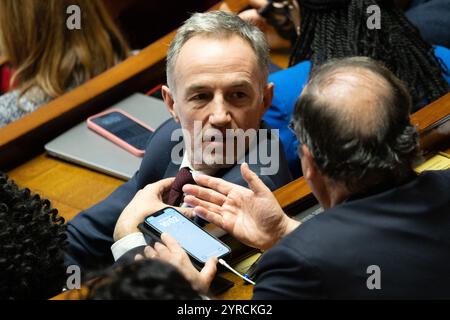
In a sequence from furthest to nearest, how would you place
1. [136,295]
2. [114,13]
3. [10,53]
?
1. [114,13]
2. [10,53]
3. [136,295]

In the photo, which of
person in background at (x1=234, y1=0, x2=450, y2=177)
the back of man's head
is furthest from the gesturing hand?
person in background at (x1=234, y1=0, x2=450, y2=177)

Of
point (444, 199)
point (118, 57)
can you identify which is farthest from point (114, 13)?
point (444, 199)

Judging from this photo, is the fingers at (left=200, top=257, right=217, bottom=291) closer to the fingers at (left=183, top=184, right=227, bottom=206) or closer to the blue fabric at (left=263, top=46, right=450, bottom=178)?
the fingers at (left=183, top=184, right=227, bottom=206)

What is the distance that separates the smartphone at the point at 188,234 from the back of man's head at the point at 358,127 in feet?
0.95

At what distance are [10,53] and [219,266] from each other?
1.36m

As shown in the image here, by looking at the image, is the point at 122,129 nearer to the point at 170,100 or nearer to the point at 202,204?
the point at 170,100

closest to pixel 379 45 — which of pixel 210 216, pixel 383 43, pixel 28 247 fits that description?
pixel 383 43

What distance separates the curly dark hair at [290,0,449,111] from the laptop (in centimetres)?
56

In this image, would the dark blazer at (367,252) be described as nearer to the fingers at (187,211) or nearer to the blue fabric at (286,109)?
the fingers at (187,211)

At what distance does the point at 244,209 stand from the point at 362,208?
12.2 inches

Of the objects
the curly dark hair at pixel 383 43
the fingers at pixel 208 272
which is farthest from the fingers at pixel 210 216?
the curly dark hair at pixel 383 43

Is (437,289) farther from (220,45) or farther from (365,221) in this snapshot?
(220,45)

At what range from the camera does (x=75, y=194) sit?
2.14 metres

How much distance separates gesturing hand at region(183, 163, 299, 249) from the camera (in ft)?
4.58
